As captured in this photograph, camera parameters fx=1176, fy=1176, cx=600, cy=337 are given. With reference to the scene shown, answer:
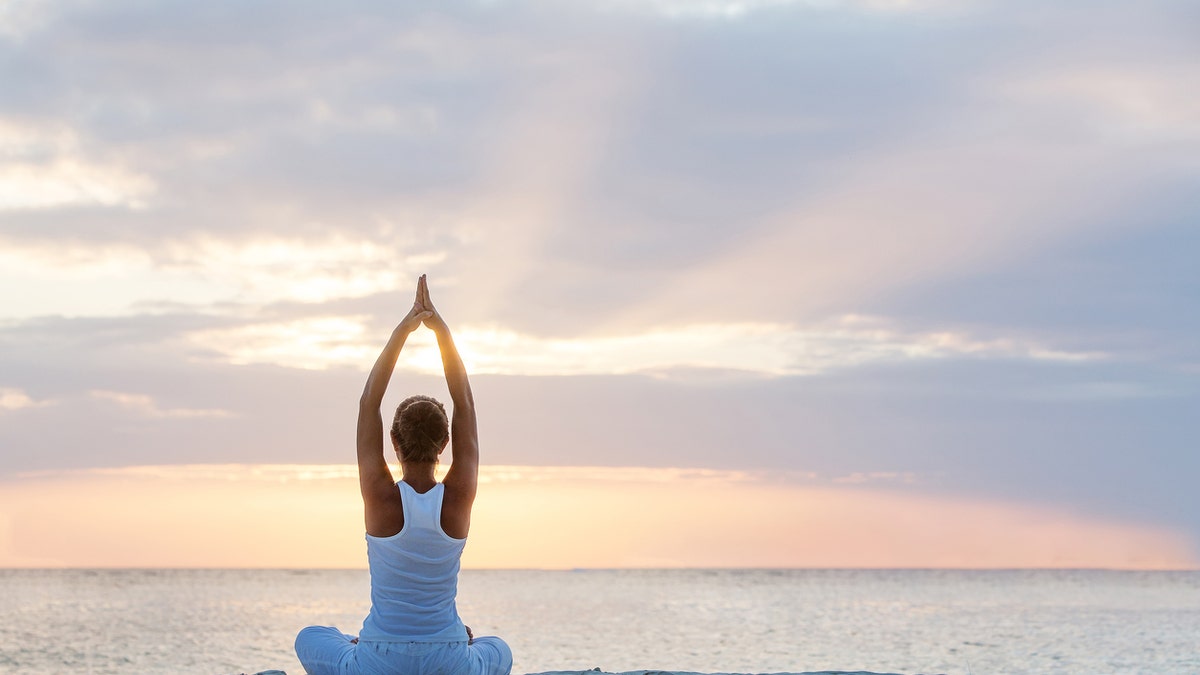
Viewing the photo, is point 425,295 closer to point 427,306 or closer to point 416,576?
point 427,306

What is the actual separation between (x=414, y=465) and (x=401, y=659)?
103cm

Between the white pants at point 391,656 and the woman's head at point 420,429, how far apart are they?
3.31 feet

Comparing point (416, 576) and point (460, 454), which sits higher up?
point (460, 454)

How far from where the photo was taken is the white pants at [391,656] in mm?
6082

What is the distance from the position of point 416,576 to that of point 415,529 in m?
0.27

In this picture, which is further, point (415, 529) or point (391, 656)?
point (391, 656)

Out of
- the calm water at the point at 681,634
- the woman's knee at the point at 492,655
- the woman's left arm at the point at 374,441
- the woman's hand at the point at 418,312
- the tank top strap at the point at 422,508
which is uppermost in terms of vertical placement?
the woman's hand at the point at 418,312

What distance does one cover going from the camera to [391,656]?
6.09m

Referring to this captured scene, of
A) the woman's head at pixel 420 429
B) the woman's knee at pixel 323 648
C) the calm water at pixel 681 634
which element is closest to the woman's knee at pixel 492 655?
the woman's knee at pixel 323 648

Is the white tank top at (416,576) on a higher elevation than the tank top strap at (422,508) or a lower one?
lower

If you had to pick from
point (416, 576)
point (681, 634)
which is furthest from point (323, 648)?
point (681, 634)

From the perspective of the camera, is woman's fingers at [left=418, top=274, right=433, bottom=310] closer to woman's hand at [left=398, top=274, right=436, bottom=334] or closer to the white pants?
woman's hand at [left=398, top=274, right=436, bottom=334]

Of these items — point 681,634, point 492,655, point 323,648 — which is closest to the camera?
point 323,648

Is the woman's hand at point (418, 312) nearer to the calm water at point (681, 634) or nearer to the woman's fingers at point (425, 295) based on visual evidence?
the woman's fingers at point (425, 295)
